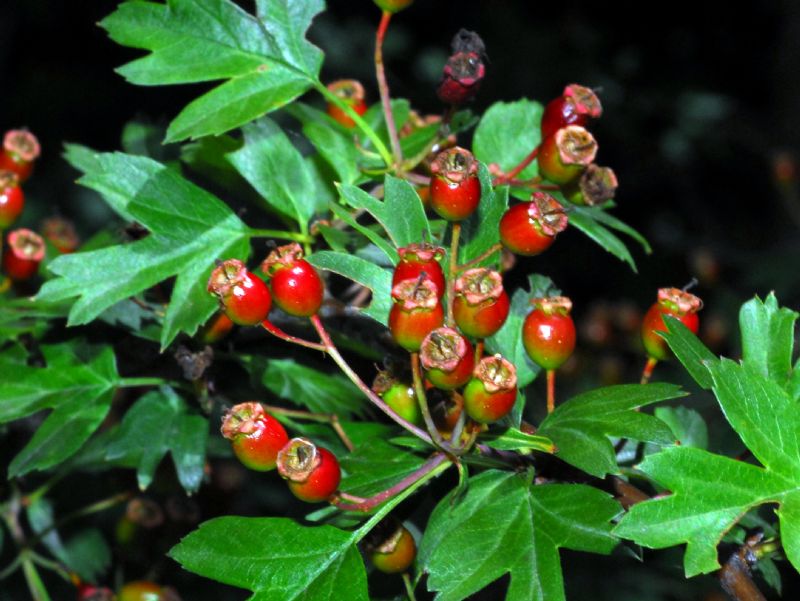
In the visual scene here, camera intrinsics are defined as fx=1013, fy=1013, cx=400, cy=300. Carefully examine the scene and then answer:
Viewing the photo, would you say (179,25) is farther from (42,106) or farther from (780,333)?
(42,106)

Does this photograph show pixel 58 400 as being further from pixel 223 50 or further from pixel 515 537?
pixel 515 537

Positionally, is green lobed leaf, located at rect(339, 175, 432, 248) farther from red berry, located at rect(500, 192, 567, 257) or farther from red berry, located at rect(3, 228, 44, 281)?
red berry, located at rect(3, 228, 44, 281)

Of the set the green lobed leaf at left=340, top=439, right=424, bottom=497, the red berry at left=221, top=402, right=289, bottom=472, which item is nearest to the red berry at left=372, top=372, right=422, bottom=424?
the green lobed leaf at left=340, top=439, right=424, bottom=497

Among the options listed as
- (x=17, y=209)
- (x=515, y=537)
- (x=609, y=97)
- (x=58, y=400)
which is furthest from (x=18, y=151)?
(x=609, y=97)

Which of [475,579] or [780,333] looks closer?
[475,579]

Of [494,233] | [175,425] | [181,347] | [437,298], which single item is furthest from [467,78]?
[175,425]
